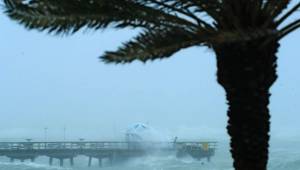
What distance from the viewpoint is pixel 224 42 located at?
805 centimetres

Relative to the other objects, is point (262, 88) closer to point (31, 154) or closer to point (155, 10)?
point (155, 10)

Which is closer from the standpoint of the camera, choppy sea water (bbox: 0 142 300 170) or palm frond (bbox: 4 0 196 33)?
palm frond (bbox: 4 0 196 33)

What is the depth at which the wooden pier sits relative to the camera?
206ft

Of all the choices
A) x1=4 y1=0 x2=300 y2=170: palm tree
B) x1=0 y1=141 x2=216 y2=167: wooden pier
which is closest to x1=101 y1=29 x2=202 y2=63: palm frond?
x1=4 y1=0 x2=300 y2=170: palm tree

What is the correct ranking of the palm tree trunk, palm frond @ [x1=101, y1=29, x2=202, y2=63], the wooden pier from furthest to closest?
the wooden pier, the palm tree trunk, palm frond @ [x1=101, y1=29, x2=202, y2=63]

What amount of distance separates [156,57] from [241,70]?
3.73 feet

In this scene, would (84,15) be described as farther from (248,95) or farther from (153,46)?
(248,95)

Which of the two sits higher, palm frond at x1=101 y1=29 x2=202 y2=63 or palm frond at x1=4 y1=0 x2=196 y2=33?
palm frond at x1=4 y1=0 x2=196 y2=33

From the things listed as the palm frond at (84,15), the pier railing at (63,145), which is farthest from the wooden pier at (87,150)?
the palm frond at (84,15)

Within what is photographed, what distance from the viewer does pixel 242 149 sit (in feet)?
27.7

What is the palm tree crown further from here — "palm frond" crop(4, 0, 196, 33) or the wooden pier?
the wooden pier

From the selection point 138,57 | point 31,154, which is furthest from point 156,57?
point 31,154

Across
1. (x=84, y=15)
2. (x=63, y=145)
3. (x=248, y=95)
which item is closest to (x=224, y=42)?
(x=248, y=95)

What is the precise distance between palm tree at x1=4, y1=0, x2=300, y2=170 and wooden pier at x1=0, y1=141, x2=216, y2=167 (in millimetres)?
55534
